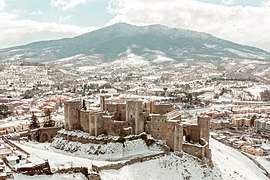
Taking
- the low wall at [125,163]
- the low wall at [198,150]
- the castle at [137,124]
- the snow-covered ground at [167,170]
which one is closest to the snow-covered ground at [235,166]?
the low wall at [198,150]

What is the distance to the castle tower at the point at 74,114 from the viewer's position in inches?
2114

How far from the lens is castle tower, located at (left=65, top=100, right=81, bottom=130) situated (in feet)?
176

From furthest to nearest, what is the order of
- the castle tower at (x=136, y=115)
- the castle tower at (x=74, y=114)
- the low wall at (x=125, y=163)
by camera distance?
1. the castle tower at (x=74, y=114)
2. the castle tower at (x=136, y=115)
3. the low wall at (x=125, y=163)

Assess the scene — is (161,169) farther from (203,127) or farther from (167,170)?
(203,127)

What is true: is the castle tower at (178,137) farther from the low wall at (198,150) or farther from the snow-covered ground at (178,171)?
the snow-covered ground at (178,171)

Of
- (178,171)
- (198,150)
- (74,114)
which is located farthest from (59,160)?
(198,150)

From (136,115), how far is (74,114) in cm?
1003

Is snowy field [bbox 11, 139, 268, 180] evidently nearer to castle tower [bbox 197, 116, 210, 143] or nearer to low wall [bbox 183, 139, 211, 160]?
low wall [bbox 183, 139, 211, 160]

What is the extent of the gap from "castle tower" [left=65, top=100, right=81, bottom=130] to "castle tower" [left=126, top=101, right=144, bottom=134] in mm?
8294

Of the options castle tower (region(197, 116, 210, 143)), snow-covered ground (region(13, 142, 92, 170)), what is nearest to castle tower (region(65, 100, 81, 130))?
snow-covered ground (region(13, 142, 92, 170))

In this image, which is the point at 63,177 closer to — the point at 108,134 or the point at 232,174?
the point at 108,134

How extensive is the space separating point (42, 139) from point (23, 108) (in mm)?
57781

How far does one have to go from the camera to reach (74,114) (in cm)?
5384

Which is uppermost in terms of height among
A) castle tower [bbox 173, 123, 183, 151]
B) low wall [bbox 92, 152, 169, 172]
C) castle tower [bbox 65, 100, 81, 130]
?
castle tower [bbox 65, 100, 81, 130]
